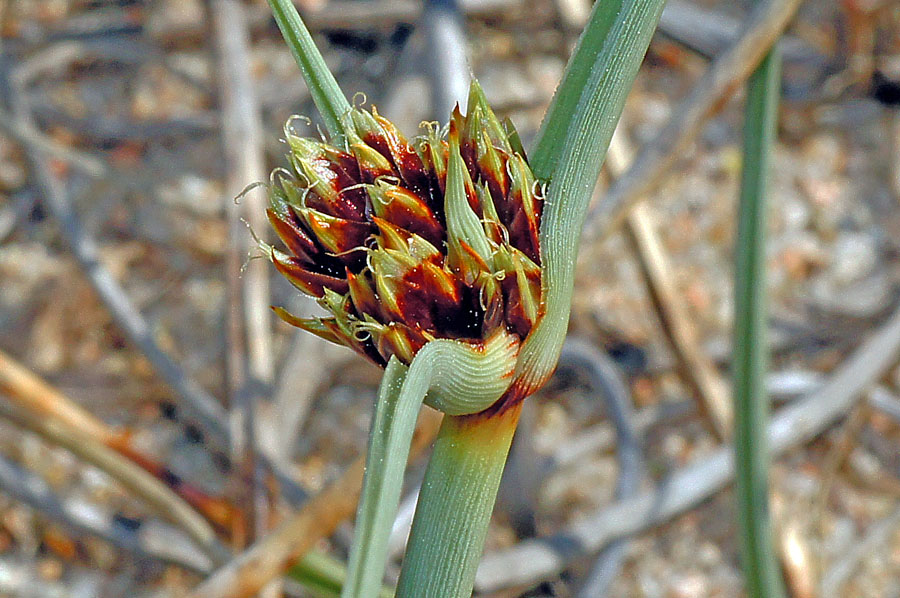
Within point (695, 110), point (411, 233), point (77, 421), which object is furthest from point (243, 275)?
point (411, 233)

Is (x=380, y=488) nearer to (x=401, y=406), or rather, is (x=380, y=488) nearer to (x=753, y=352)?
(x=401, y=406)

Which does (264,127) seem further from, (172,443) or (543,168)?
(543,168)

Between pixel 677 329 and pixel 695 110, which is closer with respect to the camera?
pixel 695 110

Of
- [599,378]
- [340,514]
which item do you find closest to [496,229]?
[340,514]

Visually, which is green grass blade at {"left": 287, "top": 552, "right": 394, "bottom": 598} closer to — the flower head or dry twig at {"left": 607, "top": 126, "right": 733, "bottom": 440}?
the flower head

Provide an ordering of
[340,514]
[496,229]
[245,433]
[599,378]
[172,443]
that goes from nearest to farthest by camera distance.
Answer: [496,229] < [340,514] < [245,433] < [599,378] < [172,443]

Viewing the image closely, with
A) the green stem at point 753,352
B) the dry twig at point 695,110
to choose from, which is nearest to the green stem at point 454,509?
the green stem at point 753,352

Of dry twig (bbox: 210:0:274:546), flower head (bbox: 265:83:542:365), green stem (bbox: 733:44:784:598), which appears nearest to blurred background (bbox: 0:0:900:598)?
dry twig (bbox: 210:0:274:546)
